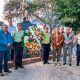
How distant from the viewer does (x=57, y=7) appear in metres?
26.9

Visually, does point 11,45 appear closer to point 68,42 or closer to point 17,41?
point 17,41

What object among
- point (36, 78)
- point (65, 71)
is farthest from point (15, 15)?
point (36, 78)

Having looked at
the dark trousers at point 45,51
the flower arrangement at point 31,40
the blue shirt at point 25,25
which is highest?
the blue shirt at point 25,25

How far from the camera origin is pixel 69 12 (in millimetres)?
25969

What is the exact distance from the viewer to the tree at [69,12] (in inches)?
1008

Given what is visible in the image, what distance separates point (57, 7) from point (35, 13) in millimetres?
5391

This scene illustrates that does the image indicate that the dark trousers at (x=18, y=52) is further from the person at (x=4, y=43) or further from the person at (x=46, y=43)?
the person at (x=46, y=43)

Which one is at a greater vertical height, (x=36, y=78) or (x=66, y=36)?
(x=66, y=36)

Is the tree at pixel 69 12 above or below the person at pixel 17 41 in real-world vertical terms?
above

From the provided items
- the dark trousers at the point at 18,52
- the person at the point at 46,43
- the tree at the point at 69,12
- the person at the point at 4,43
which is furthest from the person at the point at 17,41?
the tree at the point at 69,12

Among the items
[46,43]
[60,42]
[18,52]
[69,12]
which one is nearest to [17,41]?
[18,52]

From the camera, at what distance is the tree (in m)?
25.6

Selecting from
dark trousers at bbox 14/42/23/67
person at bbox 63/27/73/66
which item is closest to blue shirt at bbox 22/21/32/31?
person at bbox 63/27/73/66

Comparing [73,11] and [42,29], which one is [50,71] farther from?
[73,11]
